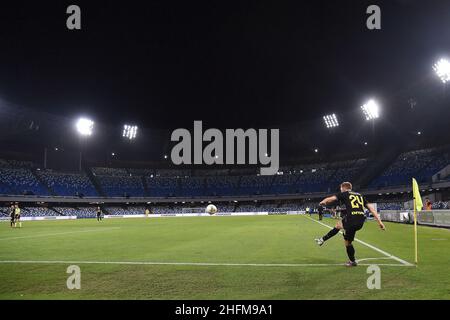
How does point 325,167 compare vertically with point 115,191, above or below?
above

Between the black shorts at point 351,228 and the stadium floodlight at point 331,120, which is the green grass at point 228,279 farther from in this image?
the stadium floodlight at point 331,120

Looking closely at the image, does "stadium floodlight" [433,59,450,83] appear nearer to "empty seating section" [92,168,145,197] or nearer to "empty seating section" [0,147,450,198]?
"empty seating section" [0,147,450,198]

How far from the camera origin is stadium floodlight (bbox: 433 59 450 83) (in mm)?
44969

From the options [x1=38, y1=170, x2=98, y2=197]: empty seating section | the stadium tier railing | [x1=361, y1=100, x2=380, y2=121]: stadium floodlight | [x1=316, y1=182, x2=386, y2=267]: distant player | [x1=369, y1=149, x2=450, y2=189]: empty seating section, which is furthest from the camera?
[x1=38, y1=170, x2=98, y2=197]: empty seating section

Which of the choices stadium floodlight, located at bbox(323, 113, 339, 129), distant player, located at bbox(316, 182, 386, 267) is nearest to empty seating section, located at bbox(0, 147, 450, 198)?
stadium floodlight, located at bbox(323, 113, 339, 129)

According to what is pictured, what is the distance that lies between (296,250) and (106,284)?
737cm

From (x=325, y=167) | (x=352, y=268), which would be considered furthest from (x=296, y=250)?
(x=325, y=167)

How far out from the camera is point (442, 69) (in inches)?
1795

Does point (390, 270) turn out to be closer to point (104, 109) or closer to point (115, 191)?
point (104, 109)

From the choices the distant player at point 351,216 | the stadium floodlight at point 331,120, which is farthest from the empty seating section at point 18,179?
the distant player at point 351,216

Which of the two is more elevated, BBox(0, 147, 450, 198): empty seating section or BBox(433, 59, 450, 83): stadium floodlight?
BBox(433, 59, 450, 83): stadium floodlight

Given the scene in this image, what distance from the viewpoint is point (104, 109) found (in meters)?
56.3

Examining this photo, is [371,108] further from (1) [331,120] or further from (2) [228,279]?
(2) [228,279]

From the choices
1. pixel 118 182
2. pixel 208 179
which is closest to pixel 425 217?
pixel 208 179
